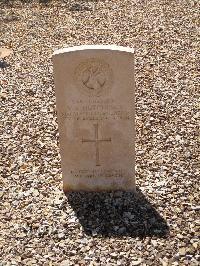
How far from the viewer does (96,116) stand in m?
5.22

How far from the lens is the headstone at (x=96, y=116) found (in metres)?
4.86

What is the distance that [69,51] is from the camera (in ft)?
15.9

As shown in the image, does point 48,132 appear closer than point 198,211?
No

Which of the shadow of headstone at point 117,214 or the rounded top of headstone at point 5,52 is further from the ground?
the rounded top of headstone at point 5,52

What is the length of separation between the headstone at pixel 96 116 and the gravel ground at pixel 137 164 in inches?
9.9

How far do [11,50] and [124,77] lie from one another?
223 inches

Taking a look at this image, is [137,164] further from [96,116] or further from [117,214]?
[96,116]

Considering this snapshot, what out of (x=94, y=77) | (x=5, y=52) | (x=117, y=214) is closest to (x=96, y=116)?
(x=94, y=77)

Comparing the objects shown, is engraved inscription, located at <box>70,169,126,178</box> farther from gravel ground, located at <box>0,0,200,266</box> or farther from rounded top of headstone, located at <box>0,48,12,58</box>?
rounded top of headstone, located at <box>0,48,12,58</box>

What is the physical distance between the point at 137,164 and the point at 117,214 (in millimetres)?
1035

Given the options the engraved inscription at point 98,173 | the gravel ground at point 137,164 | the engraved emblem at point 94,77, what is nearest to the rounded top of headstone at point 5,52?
the gravel ground at point 137,164

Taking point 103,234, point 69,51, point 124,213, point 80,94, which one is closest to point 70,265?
point 103,234

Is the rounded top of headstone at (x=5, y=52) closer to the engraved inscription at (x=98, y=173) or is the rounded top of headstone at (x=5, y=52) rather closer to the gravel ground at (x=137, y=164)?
the gravel ground at (x=137, y=164)

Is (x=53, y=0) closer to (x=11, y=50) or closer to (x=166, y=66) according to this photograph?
(x=11, y=50)
